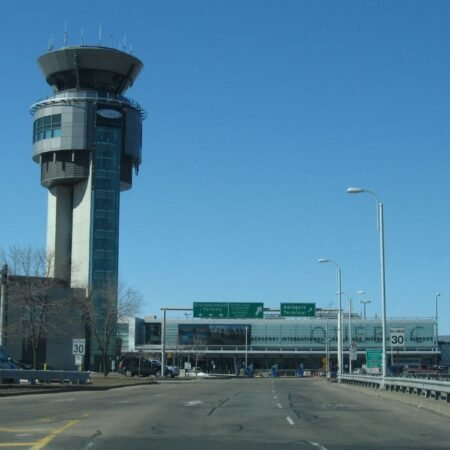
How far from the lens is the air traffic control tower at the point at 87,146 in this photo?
369ft

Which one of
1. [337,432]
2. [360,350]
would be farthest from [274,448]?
[360,350]

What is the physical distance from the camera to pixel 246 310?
283 ft

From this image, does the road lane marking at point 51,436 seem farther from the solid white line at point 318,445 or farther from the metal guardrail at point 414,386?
the metal guardrail at point 414,386

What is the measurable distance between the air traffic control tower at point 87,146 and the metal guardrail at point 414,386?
6854 cm

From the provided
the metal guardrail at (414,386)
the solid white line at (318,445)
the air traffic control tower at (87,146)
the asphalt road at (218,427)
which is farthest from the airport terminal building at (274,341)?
the solid white line at (318,445)

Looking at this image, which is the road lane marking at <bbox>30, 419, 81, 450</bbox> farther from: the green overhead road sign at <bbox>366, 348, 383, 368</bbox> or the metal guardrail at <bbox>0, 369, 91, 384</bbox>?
the green overhead road sign at <bbox>366, 348, 383, 368</bbox>

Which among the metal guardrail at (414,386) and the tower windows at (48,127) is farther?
the tower windows at (48,127)

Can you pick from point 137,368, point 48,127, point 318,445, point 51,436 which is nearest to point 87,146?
point 48,127

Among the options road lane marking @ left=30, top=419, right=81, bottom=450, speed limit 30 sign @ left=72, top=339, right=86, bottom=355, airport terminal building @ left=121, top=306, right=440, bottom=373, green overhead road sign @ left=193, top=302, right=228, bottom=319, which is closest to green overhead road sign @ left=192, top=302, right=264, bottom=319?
green overhead road sign @ left=193, top=302, right=228, bottom=319

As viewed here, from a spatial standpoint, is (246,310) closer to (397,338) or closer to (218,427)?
(397,338)

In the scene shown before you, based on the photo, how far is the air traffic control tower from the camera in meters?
112

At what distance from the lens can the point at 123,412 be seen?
2344 centimetres

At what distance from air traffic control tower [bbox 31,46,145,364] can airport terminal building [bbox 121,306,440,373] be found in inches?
1409

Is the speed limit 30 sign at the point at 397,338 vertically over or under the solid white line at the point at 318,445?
over
